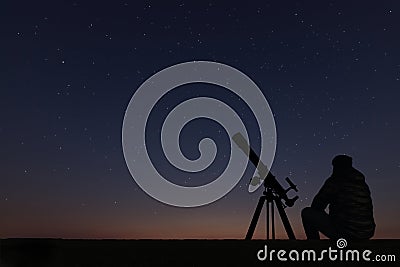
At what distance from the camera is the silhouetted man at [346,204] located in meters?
7.37

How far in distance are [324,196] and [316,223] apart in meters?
0.41

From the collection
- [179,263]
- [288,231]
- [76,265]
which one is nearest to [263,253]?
[179,263]

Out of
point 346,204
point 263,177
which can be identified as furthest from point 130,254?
point 263,177

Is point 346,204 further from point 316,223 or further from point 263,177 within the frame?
point 263,177

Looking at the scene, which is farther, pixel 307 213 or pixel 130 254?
pixel 307 213

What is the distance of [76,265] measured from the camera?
3824 mm

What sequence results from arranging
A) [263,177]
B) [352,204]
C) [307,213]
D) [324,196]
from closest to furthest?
1. [352,204]
2. [324,196]
3. [307,213]
4. [263,177]

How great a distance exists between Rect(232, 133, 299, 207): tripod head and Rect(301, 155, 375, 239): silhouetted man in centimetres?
305

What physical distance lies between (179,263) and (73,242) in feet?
2.71

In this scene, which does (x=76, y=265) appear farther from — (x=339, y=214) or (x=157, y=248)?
(x=339, y=214)

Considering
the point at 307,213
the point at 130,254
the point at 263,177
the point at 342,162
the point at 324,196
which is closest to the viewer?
the point at 130,254

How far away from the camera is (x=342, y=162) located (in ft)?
24.6

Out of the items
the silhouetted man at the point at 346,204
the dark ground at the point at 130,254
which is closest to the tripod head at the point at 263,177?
the silhouetted man at the point at 346,204

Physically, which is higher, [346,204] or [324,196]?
[324,196]
